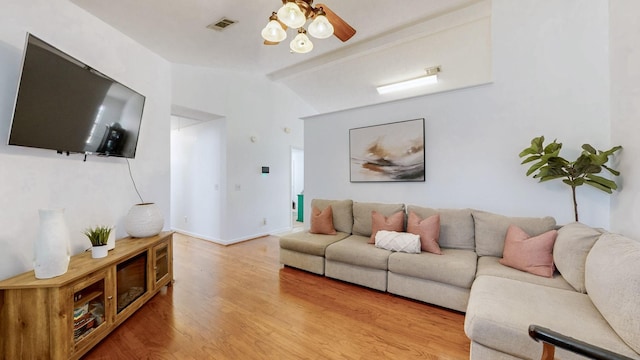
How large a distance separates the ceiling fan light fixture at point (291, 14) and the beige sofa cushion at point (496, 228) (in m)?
2.56

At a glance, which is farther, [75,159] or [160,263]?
[160,263]

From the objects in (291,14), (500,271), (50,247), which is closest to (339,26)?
(291,14)

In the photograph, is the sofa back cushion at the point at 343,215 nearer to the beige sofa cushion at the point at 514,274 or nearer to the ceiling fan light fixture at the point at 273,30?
the beige sofa cushion at the point at 514,274

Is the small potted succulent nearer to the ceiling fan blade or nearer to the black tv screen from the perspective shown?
the black tv screen

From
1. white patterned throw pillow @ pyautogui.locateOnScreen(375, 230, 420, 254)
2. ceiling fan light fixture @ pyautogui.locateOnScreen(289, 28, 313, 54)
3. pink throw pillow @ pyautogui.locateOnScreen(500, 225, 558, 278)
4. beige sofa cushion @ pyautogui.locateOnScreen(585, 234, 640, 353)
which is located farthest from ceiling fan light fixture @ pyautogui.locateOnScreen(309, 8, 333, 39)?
pink throw pillow @ pyautogui.locateOnScreen(500, 225, 558, 278)

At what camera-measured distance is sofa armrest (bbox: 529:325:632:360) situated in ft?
2.62

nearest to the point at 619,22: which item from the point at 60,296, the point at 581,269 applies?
the point at 581,269

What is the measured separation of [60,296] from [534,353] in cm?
282

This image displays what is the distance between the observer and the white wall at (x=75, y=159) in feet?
5.83

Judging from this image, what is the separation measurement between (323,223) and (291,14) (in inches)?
96.6

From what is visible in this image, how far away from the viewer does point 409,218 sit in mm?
2879

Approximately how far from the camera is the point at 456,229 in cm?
268

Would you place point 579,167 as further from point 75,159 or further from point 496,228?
point 75,159

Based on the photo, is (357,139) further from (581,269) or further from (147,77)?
(147,77)
